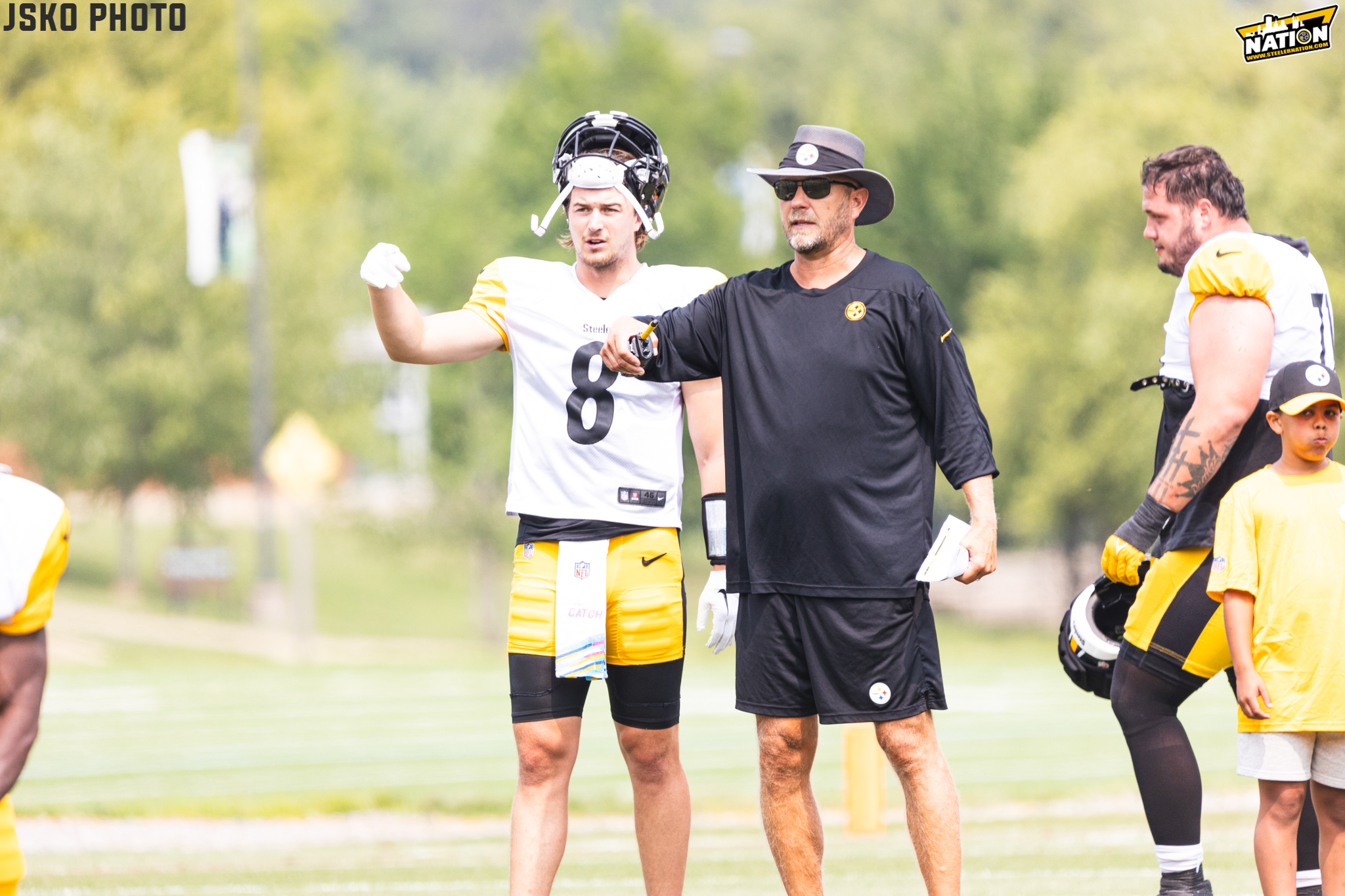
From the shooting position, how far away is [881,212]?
17.2 ft

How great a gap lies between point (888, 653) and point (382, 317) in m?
1.89

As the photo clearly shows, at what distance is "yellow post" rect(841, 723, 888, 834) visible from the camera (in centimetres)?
933

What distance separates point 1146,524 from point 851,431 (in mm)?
1100

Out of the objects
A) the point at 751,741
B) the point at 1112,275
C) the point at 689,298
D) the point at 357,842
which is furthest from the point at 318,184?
the point at 689,298

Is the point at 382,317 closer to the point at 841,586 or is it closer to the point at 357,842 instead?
the point at 841,586

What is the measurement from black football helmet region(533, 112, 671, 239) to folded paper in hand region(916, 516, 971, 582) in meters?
1.50

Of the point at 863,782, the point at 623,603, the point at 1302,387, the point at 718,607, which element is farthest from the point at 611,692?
the point at 863,782

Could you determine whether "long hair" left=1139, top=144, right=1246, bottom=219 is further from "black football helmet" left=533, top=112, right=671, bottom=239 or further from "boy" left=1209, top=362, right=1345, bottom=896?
"black football helmet" left=533, top=112, right=671, bottom=239

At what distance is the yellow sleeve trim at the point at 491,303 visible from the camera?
5430 millimetres

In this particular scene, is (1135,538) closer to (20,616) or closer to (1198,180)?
(1198,180)

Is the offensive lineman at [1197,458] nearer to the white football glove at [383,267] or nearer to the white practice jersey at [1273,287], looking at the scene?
the white practice jersey at [1273,287]

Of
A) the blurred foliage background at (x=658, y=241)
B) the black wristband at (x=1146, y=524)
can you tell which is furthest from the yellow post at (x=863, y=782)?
the blurred foliage background at (x=658, y=241)

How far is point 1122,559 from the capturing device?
5.20 m

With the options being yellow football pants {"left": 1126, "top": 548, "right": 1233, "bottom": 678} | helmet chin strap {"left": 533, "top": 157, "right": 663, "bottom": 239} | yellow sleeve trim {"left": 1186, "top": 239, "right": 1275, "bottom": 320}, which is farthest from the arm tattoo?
helmet chin strap {"left": 533, "top": 157, "right": 663, "bottom": 239}
